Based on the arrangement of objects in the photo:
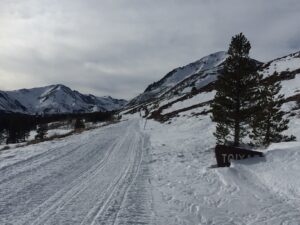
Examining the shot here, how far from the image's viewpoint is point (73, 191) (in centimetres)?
1201

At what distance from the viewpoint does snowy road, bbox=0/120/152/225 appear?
29.9ft

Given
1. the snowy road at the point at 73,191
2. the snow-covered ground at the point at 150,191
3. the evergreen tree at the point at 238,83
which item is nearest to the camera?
the snowy road at the point at 73,191

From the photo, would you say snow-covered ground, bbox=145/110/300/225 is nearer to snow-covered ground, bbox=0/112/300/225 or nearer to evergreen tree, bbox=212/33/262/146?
snow-covered ground, bbox=0/112/300/225

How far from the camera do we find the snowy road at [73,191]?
29.9 feet

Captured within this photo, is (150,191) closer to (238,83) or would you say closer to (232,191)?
(232,191)

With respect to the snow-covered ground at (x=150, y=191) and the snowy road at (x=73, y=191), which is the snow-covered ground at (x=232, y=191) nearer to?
the snow-covered ground at (x=150, y=191)

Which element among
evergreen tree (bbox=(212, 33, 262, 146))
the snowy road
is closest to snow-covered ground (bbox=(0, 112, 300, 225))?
the snowy road

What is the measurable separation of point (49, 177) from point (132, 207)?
5.25 meters

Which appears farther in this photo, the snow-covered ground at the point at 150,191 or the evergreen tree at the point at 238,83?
the evergreen tree at the point at 238,83

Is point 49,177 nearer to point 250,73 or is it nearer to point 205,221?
point 205,221

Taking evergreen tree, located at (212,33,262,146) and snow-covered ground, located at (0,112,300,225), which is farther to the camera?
evergreen tree, located at (212,33,262,146)

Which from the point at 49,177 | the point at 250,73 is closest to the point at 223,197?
the point at 49,177

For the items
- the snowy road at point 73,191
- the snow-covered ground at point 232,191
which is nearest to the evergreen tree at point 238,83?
the snow-covered ground at point 232,191

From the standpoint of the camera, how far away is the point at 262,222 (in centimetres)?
930
